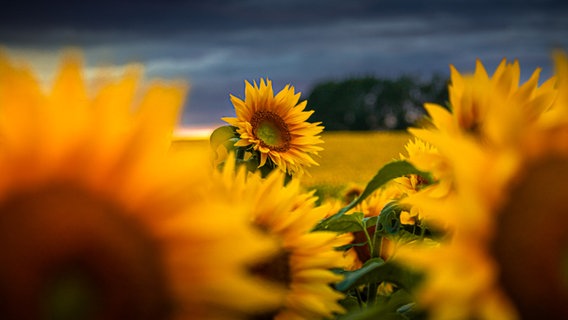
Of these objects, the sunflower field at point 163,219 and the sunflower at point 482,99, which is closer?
the sunflower field at point 163,219

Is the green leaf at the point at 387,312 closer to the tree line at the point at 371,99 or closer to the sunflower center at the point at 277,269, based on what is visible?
the sunflower center at the point at 277,269

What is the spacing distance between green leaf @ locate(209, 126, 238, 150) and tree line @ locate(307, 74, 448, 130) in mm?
35536

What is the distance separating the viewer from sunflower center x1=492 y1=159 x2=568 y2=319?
86cm

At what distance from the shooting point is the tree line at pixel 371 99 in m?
39.2

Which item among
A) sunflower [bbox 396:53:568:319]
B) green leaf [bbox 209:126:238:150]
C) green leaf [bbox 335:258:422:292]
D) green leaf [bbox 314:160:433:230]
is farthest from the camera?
green leaf [bbox 209:126:238:150]

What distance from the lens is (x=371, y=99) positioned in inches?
1623

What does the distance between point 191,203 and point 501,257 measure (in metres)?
0.37

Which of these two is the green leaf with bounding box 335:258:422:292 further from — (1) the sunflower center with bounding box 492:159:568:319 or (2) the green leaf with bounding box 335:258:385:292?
(1) the sunflower center with bounding box 492:159:568:319

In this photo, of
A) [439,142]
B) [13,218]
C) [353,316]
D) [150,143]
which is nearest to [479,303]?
[439,142]

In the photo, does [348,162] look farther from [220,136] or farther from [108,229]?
[108,229]

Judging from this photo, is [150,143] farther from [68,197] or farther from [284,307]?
[284,307]

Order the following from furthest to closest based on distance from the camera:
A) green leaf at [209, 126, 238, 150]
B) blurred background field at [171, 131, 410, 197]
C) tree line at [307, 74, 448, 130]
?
tree line at [307, 74, 448, 130] < blurred background field at [171, 131, 410, 197] < green leaf at [209, 126, 238, 150]

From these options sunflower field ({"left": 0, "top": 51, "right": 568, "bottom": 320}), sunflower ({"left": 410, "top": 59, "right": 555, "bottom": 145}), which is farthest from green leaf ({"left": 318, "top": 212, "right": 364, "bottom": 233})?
sunflower field ({"left": 0, "top": 51, "right": 568, "bottom": 320})

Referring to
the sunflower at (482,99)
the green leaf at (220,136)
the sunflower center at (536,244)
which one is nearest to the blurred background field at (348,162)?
the green leaf at (220,136)
